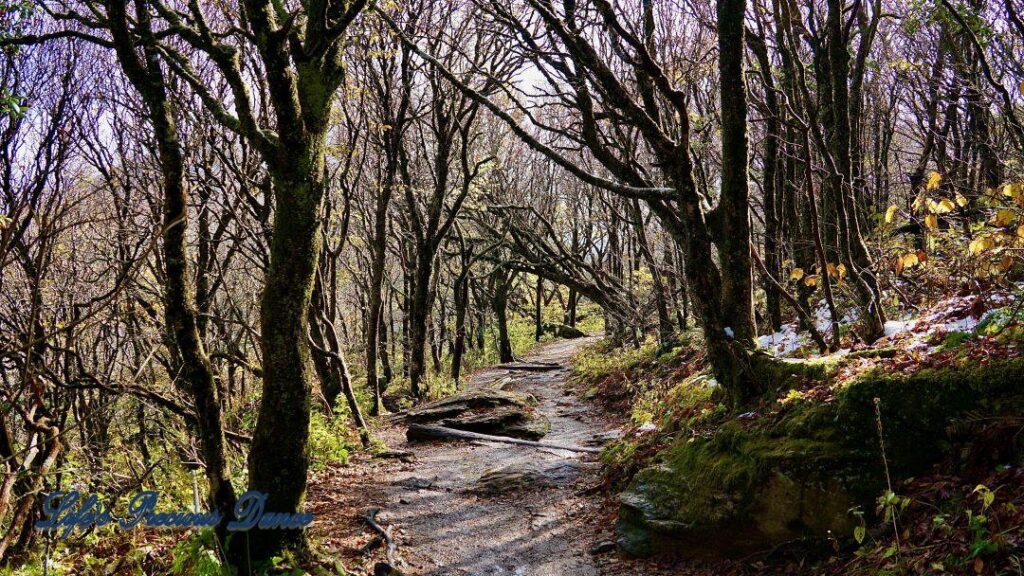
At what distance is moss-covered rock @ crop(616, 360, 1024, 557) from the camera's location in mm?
4109

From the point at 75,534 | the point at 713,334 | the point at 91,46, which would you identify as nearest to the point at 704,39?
the point at 713,334

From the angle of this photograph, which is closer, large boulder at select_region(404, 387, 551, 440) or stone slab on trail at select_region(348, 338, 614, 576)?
stone slab on trail at select_region(348, 338, 614, 576)

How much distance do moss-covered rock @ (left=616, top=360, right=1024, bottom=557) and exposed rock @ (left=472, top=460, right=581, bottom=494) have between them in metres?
1.98

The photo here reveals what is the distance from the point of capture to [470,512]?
22.2 ft

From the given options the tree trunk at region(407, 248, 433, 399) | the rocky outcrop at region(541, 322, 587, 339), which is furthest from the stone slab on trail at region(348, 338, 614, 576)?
the rocky outcrop at region(541, 322, 587, 339)

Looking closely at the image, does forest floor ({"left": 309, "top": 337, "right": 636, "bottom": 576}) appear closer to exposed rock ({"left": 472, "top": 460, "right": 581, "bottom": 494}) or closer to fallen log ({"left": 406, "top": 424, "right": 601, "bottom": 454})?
exposed rock ({"left": 472, "top": 460, "right": 581, "bottom": 494})

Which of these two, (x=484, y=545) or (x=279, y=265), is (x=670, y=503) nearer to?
(x=484, y=545)

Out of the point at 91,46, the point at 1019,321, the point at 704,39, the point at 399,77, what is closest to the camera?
the point at 1019,321

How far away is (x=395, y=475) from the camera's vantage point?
26.6ft

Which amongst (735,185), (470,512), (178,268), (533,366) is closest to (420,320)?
(533,366)

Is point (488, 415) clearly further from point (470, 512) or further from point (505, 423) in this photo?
point (470, 512)

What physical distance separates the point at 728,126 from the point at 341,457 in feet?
21.2

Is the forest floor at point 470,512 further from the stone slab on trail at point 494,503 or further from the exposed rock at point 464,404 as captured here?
the exposed rock at point 464,404

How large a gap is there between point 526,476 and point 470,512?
974 mm
